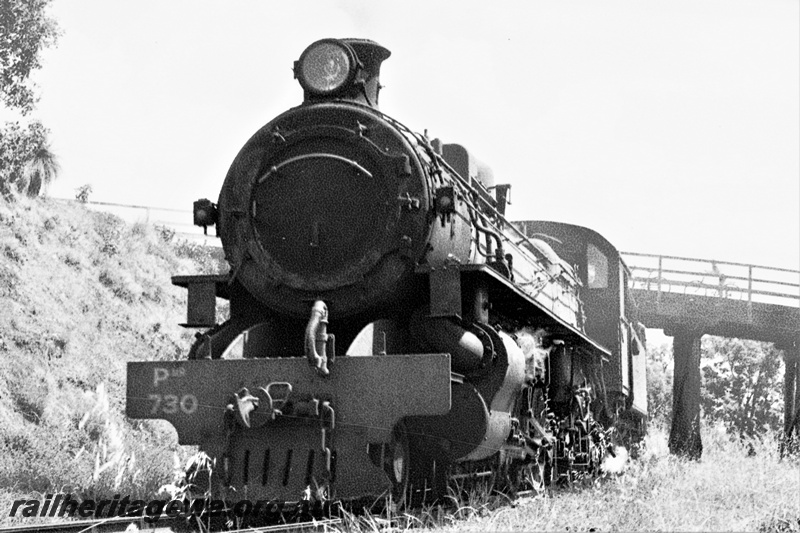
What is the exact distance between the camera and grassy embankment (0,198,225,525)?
9.50 metres

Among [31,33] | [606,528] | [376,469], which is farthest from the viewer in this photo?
[31,33]

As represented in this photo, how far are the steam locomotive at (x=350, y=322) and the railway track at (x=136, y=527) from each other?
32 centimetres

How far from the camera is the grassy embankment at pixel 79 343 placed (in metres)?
9.50

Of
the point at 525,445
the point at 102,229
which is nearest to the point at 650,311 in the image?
the point at 102,229

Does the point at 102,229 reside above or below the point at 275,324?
above

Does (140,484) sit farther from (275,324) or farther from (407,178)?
(407,178)

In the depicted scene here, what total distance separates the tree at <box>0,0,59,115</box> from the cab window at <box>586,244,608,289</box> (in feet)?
32.3

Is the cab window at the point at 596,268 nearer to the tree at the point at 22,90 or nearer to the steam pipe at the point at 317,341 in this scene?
the steam pipe at the point at 317,341

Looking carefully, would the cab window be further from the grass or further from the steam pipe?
the steam pipe

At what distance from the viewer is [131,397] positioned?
22.6 feet

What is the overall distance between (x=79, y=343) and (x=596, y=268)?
747cm

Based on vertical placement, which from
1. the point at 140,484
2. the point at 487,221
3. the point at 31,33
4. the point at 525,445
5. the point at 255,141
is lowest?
the point at 140,484

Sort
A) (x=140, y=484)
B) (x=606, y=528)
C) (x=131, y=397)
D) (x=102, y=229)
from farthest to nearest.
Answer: (x=102, y=229) → (x=140, y=484) → (x=131, y=397) → (x=606, y=528)

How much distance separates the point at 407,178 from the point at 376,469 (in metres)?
2.18
